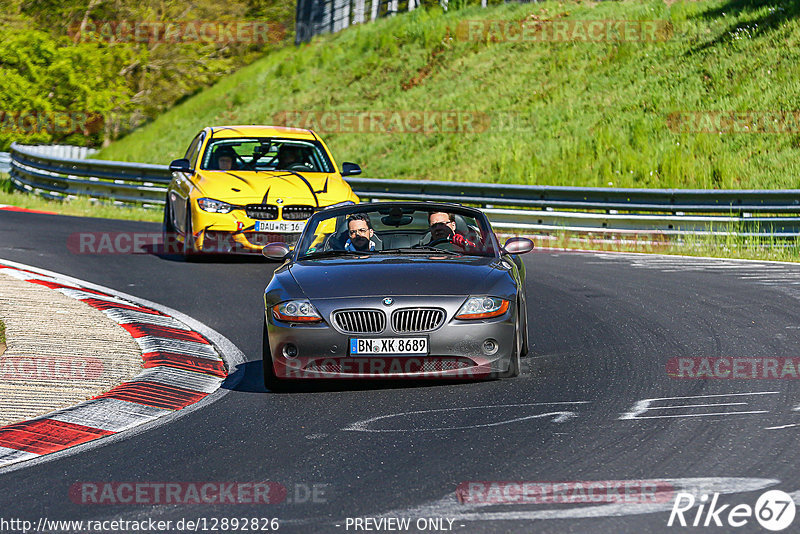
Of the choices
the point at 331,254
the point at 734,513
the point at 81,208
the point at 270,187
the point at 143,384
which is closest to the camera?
the point at 734,513

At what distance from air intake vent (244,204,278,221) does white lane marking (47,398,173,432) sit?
7.18 meters

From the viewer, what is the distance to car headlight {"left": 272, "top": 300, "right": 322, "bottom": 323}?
305 inches

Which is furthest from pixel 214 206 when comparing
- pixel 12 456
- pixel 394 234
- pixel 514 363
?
pixel 12 456

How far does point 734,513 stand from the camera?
4.81 metres

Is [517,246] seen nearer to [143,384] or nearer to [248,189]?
[143,384]

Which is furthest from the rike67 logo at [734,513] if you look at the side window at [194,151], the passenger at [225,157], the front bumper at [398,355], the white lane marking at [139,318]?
the side window at [194,151]

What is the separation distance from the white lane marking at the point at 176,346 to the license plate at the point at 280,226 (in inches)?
184

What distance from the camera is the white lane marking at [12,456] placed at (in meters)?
6.14

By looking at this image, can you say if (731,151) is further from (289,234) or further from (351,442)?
(351,442)

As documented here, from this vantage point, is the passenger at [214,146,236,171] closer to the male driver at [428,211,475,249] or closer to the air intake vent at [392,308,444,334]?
the male driver at [428,211,475,249]

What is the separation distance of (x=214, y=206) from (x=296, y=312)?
727 cm

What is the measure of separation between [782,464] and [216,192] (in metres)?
10.3

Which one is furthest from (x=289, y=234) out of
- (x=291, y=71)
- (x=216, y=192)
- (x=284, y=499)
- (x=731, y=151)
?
(x=291, y=71)

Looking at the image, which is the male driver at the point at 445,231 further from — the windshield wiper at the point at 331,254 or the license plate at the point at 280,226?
the license plate at the point at 280,226
